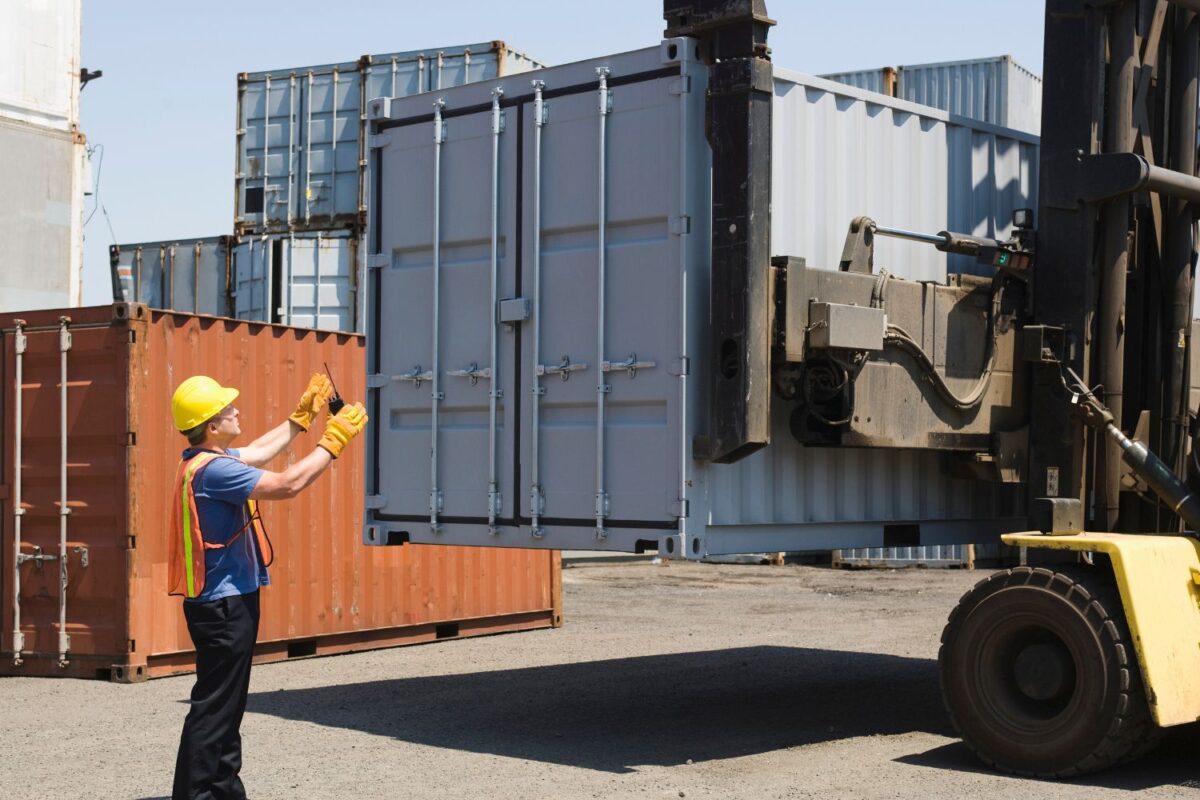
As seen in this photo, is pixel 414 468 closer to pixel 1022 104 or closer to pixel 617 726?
pixel 617 726

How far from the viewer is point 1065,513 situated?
8.09m

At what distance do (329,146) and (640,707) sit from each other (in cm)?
1090

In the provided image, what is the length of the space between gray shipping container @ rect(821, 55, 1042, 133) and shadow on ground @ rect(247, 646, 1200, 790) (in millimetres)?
8703

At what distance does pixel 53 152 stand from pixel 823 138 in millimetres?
11544

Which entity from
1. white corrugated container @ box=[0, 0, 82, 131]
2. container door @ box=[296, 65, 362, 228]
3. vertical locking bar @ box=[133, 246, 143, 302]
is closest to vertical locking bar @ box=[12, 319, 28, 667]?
white corrugated container @ box=[0, 0, 82, 131]

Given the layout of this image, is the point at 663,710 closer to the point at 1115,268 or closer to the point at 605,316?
the point at 605,316

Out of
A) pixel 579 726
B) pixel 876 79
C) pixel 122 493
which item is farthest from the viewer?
pixel 876 79

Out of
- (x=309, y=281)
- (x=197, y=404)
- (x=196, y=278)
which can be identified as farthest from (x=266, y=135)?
(x=197, y=404)

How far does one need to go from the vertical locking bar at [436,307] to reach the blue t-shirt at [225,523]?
2597mm

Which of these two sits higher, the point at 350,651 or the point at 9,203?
the point at 9,203

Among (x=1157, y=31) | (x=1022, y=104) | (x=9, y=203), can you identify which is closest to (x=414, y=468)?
(x=1157, y=31)

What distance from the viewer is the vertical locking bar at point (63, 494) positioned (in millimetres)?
11477

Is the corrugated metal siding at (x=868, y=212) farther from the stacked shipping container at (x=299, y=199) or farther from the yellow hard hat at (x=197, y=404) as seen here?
the stacked shipping container at (x=299, y=199)

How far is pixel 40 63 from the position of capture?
17641 millimetres
